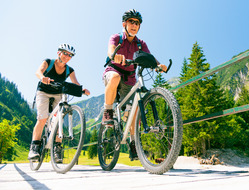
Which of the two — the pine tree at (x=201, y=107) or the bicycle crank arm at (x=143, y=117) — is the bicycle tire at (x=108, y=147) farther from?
the pine tree at (x=201, y=107)

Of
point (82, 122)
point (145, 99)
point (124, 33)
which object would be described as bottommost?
point (82, 122)

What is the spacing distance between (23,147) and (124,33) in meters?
139

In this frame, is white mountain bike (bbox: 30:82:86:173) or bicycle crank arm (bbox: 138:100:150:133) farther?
white mountain bike (bbox: 30:82:86:173)

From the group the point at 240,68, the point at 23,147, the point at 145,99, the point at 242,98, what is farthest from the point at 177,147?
the point at 240,68

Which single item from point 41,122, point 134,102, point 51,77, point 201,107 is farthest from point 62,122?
point 201,107

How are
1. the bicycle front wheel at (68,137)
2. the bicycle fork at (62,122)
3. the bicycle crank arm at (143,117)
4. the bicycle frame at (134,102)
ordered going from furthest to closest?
the bicycle fork at (62,122) < the bicycle front wheel at (68,137) < the bicycle frame at (134,102) < the bicycle crank arm at (143,117)

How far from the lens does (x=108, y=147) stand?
12.7 feet

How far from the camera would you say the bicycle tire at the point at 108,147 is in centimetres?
349

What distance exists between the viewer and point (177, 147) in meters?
2.13

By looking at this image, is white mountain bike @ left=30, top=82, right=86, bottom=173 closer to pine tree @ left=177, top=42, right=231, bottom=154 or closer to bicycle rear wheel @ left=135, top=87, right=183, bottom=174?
bicycle rear wheel @ left=135, top=87, right=183, bottom=174

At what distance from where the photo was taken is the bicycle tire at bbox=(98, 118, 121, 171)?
349 cm

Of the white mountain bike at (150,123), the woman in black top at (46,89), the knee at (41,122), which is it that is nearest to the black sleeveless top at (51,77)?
the woman in black top at (46,89)

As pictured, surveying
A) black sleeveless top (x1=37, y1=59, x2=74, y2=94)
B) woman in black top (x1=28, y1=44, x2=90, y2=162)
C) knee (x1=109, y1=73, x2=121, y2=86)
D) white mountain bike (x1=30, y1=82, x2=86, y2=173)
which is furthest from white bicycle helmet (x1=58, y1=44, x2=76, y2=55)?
knee (x1=109, y1=73, x2=121, y2=86)

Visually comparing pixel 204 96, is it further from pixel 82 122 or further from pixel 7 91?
pixel 7 91
